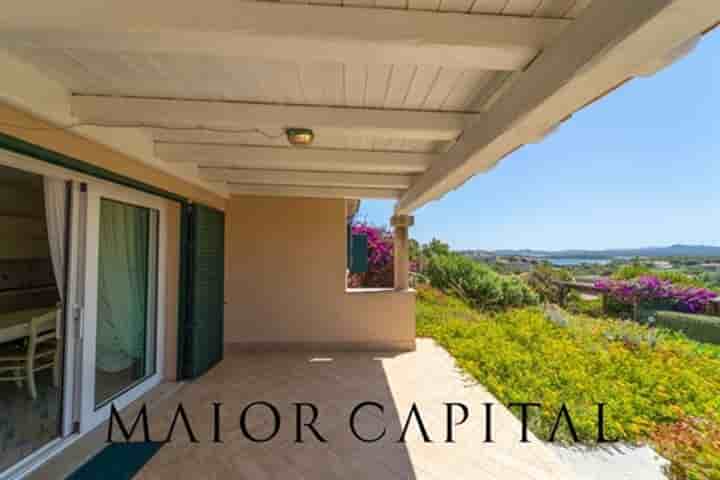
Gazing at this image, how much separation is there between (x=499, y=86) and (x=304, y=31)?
121cm

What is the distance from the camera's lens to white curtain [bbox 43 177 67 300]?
296cm

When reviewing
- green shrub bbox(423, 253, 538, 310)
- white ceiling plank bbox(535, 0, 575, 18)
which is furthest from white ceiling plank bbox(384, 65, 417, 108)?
green shrub bbox(423, 253, 538, 310)

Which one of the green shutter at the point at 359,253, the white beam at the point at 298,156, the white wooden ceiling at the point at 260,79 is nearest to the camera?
the white wooden ceiling at the point at 260,79

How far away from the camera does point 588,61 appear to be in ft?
4.13

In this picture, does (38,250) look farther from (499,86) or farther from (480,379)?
(480,379)

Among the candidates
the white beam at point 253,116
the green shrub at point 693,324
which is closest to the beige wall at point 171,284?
the white beam at point 253,116

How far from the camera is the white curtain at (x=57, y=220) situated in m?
2.96

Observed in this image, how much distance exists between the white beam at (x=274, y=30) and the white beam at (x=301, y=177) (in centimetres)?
300

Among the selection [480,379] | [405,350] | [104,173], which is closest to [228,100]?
[104,173]

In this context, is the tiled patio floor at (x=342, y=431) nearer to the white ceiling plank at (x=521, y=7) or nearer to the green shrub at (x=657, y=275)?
the white ceiling plank at (x=521, y=7)

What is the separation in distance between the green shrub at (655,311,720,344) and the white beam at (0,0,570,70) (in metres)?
8.91

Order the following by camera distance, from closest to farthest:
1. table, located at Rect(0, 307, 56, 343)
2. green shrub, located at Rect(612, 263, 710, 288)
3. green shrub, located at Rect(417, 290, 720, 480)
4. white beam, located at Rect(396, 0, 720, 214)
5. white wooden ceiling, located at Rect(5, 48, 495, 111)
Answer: white beam, located at Rect(396, 0, 720, 214) → white wooden ceiling, located at Rect(5, 48, 495, 111) → green shrub, located at Rect(417, 290, 720, 480) → table, located at Rect(0, 307, 56, 343) → green shrub, located at Rect(612, 263, 710, 288)

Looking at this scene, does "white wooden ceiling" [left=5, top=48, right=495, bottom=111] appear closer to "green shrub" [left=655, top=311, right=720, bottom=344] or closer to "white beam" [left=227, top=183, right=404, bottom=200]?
"white beam" [left=227, top=183, right=404, bottom=200]

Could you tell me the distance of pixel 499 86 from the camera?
2.11 meters
